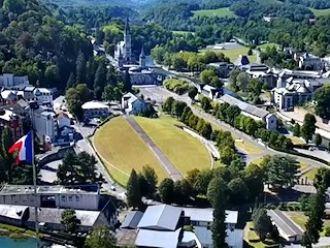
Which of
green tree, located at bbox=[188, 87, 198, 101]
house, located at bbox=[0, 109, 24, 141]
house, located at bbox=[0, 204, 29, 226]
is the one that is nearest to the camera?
house, located at bbox=[0, 204, 29, 226]

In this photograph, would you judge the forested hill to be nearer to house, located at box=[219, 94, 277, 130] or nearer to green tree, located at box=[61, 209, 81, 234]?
house, located at box=[219, 94, 277, 130]

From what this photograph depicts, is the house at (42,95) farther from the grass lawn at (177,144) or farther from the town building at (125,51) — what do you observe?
the town building at (125,51)

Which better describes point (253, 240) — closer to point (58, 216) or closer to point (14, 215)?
point (58, 216)

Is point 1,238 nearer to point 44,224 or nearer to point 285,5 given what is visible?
point 44,224

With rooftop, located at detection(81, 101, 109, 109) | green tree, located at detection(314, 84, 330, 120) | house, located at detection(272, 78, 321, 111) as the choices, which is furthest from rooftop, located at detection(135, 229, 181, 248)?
house, located at detection(272, 78, 321, 111)

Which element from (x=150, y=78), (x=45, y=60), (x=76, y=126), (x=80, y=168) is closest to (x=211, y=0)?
(x=150, y=78)

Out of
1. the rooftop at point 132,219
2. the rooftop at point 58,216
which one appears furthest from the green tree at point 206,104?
the rooftop at point 58,216
